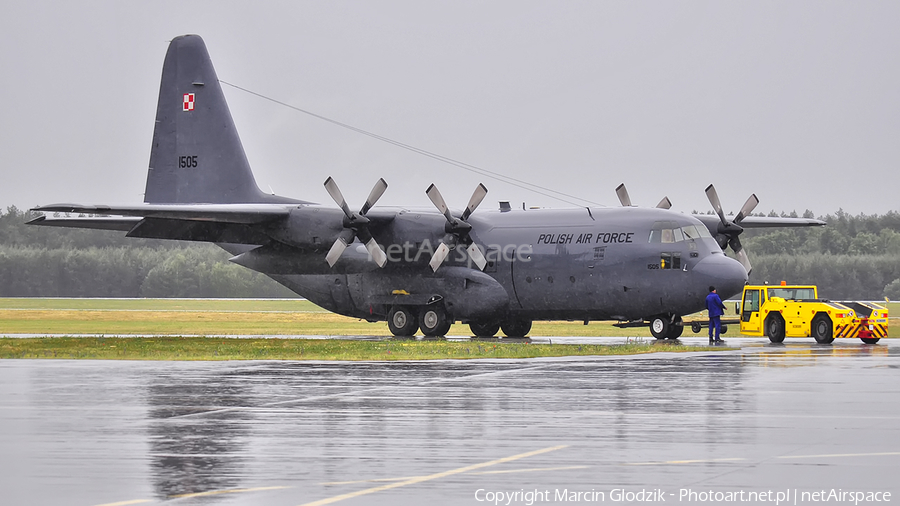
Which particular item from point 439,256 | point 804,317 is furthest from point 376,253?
point 804,317

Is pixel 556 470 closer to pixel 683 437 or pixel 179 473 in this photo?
pixel 683 437

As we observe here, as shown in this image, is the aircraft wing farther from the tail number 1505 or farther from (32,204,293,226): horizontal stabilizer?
the tail number 1505

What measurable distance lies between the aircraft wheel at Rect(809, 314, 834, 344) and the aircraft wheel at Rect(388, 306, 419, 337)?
12002 millimetres

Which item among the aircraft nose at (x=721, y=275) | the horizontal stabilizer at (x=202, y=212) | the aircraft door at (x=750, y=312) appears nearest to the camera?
the aircraft nose at (x=721, y=275)

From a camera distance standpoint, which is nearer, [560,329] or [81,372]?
[81,372]

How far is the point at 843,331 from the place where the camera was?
1169 inches

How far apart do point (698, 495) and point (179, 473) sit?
4.17 meters

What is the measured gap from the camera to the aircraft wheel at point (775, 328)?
30844 millimetres

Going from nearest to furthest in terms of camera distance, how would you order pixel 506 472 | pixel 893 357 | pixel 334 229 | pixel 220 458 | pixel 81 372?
pixel 506 472 → pixel 220 458 → pixel 81 372 → pixel 893 357 → pixel 334 229

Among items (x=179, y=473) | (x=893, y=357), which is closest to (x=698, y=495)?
(x=179, y=473)

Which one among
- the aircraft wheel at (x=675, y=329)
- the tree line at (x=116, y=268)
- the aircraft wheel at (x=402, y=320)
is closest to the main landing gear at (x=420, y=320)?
the aircraft wheel at (x=402, y=320)

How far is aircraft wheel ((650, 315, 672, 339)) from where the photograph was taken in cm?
3141

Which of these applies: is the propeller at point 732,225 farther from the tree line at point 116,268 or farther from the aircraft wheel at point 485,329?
the tree line at point 116,268

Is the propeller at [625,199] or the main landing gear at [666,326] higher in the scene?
the propeller at [625,199]
